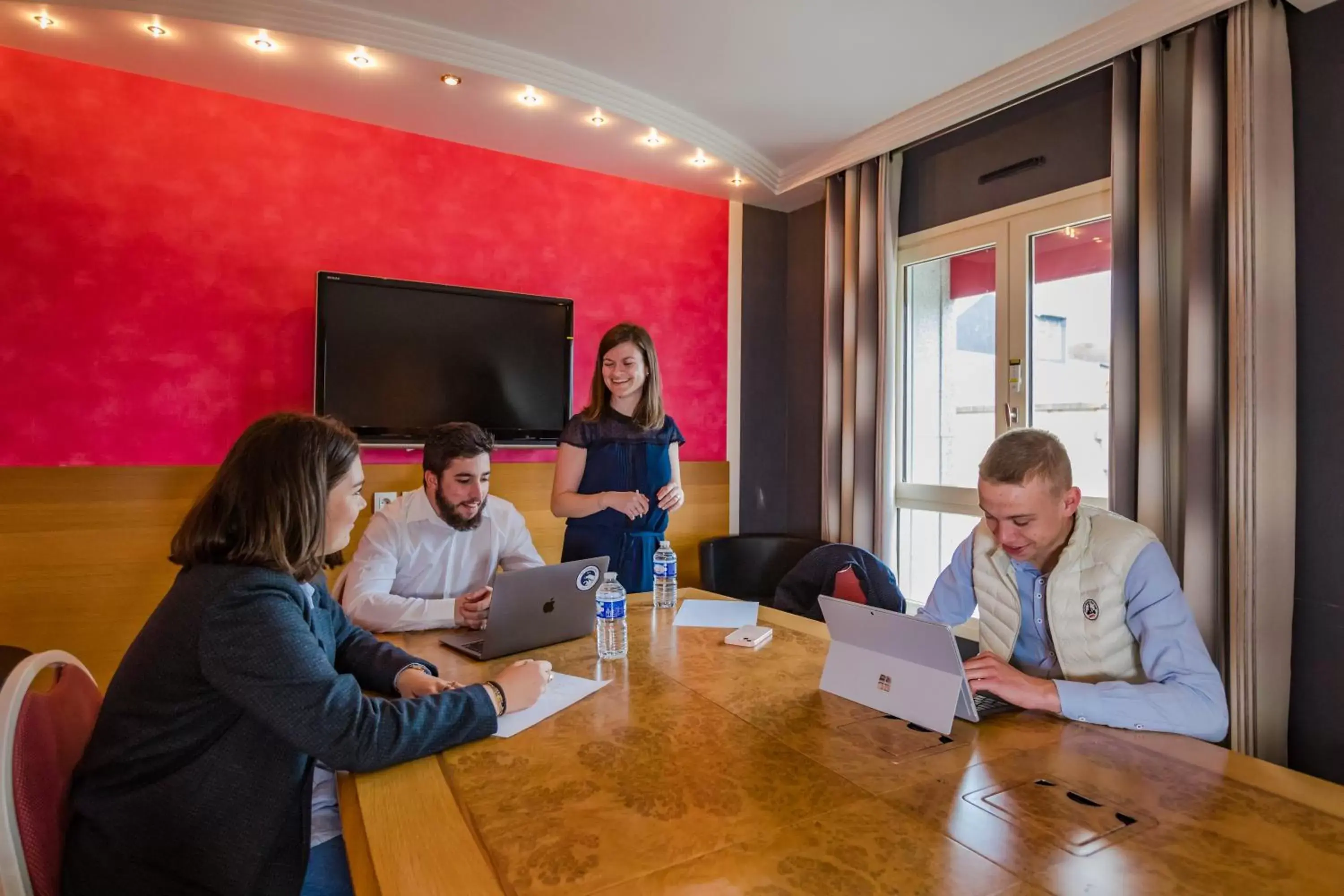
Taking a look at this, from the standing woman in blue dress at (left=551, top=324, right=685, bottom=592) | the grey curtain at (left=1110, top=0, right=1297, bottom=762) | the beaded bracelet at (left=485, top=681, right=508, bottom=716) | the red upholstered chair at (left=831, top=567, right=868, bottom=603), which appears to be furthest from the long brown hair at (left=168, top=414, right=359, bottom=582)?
the grey curtain at (left=1110, top=0, right=1297, bottom=762)

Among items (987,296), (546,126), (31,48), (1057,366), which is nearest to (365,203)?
(546,126)

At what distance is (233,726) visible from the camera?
3.83 ft

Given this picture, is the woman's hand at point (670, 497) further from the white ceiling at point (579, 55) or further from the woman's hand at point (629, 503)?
the white ceiling at point (579, 55)

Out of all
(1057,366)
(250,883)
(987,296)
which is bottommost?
(250,883)

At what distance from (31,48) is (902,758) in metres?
3.80

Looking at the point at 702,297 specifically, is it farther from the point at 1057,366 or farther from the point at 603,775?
the point at 603,775

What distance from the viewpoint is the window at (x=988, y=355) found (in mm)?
3080

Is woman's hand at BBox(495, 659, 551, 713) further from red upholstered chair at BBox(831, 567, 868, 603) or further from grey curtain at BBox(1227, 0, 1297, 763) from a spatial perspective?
grey curtain at BBox(1227, 0, 1297, 763)

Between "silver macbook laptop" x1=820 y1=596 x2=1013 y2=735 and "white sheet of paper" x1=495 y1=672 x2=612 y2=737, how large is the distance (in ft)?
1.62

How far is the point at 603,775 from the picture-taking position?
3.70 feet

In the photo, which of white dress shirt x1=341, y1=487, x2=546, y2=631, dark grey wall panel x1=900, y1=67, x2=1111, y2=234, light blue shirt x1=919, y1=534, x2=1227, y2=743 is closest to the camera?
light blue shirt x1=919, y1=534, x2=1227, y2=743

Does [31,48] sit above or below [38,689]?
above

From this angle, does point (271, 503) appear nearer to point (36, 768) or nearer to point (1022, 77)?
point (36, 768)

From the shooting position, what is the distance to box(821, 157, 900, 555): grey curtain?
149 inches
